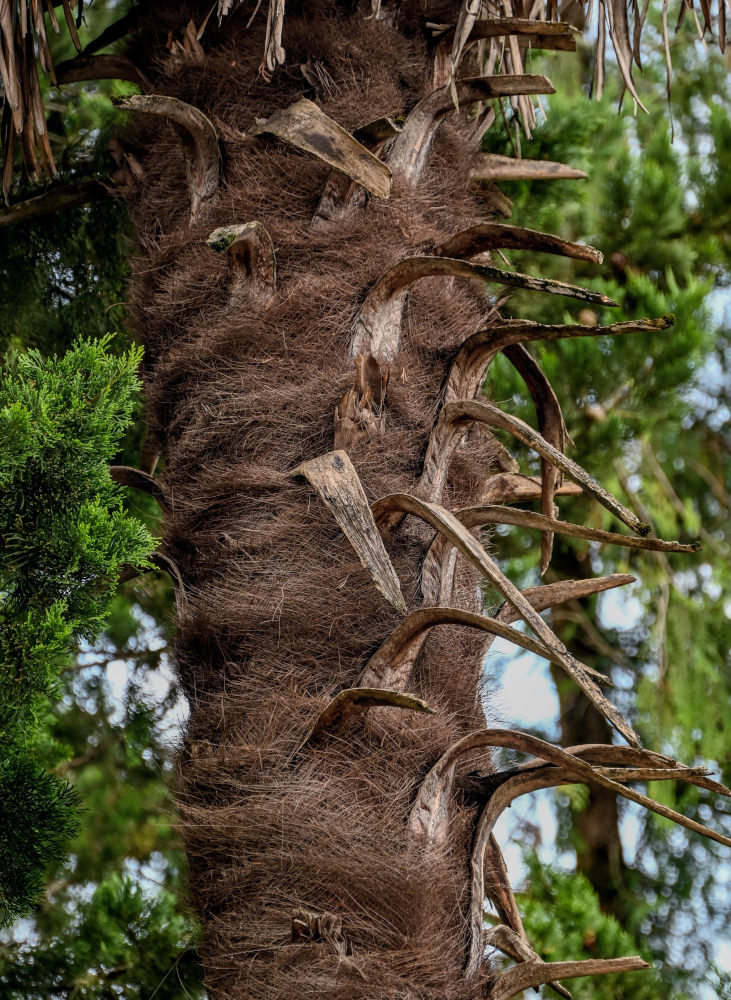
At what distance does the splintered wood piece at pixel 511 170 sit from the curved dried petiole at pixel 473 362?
1.97 ft

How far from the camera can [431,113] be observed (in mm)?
2479

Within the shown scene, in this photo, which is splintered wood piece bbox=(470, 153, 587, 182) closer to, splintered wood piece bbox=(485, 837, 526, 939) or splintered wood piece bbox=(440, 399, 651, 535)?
splintered wood piece bbox=(440, 399, 651, 535)

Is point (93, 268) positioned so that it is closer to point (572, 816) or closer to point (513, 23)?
point (513, 23)

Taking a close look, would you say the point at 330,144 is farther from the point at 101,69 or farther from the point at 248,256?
the point at 101,69

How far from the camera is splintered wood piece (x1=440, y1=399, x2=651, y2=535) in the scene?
188 cm

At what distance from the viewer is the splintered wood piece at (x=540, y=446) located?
74.2 inches

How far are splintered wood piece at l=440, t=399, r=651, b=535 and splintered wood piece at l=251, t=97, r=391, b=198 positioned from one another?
42 centimetres

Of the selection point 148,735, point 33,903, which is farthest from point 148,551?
point 148,735

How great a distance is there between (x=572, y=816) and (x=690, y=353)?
2991 mm

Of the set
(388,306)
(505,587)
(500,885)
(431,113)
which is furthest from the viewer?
(431,113)

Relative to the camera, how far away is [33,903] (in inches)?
81.4

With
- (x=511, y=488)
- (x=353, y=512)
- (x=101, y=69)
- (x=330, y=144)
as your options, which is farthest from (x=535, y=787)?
(x=101, y=69)

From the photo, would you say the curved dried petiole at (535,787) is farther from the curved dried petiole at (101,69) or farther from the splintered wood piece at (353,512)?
the curved dried petiole at (101,69)

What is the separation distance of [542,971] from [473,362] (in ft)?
3.65
